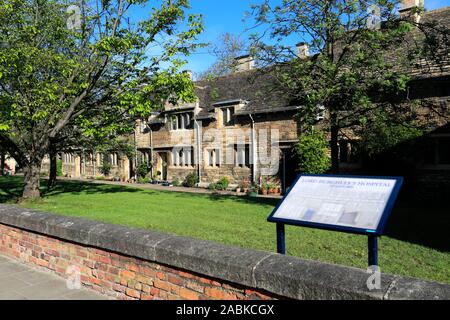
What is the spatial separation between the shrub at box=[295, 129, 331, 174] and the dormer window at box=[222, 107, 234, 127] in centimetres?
629

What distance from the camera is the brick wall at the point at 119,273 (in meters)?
3.82

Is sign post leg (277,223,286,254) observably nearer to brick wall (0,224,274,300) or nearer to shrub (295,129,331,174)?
brick wall (0,224,274,300)

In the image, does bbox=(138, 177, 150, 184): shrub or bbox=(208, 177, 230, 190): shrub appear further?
bbox=(138, 177, 150, 184): shrub

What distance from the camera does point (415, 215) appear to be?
1198 cm

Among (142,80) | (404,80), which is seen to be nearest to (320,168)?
(404,80)

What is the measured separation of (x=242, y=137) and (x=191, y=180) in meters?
5.02

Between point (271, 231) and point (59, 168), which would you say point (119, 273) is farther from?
point (59, 168)

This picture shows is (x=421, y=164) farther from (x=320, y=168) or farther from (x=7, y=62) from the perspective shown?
(x=7, y=62)

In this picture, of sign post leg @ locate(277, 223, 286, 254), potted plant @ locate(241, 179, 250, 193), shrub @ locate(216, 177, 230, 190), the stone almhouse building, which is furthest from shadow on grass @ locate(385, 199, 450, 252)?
shrub @ locate(216, 177, 230, 190)

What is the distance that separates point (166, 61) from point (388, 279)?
14.3 metres

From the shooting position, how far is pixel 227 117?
24.8 m

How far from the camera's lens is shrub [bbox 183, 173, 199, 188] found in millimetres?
26125

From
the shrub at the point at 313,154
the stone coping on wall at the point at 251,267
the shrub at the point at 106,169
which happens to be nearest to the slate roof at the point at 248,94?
the shrub at the point at 313,154

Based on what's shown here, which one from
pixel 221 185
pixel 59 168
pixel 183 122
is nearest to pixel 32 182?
pixel 221 185
